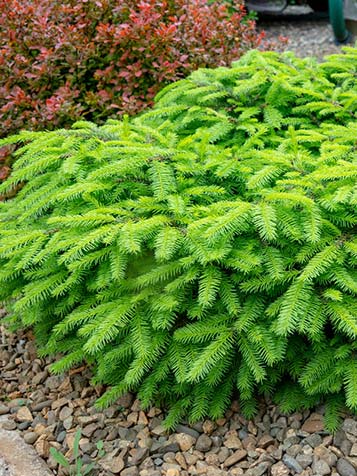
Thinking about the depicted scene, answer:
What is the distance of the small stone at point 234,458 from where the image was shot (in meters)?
2.42

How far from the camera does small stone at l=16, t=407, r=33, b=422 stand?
2.79 metres

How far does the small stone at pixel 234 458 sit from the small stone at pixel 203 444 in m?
0.10

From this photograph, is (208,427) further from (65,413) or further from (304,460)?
(65,413)

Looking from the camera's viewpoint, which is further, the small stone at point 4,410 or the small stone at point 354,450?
the small stone at point 4,410

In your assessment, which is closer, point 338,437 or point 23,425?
point 338,437

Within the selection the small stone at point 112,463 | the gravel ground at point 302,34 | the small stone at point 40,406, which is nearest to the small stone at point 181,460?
the small stone at point 112,463

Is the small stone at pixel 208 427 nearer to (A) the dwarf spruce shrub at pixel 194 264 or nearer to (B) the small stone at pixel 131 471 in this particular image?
(A) the dwarf spruce shrub at pixel 194 264

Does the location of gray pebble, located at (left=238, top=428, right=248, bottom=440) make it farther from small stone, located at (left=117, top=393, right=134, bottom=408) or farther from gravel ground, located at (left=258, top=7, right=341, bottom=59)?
gravel ground, located at (left=258, top=7, right=341, bottom=59)

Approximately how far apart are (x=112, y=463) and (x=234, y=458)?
469mm

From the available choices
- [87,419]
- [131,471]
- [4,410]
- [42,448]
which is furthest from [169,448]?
[4,410]

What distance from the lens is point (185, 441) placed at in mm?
2541

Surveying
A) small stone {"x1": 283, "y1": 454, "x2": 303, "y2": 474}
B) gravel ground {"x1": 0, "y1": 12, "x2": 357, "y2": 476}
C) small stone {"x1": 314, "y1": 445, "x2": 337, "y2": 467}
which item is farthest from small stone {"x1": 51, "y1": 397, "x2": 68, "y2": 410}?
small stone {"x1": 314, "y1": 445, "x2": 337, "y2": 467}

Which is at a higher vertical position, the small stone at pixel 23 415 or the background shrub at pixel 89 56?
the background shrub at pixel 89 56

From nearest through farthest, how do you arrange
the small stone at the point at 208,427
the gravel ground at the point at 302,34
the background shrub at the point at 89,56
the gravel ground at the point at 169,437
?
the gravel ground at the point at 169,437 < the small stone at the point at 208,427 < the background shrub at the point at 89,56 < the gravel ground at the point at 302,34
